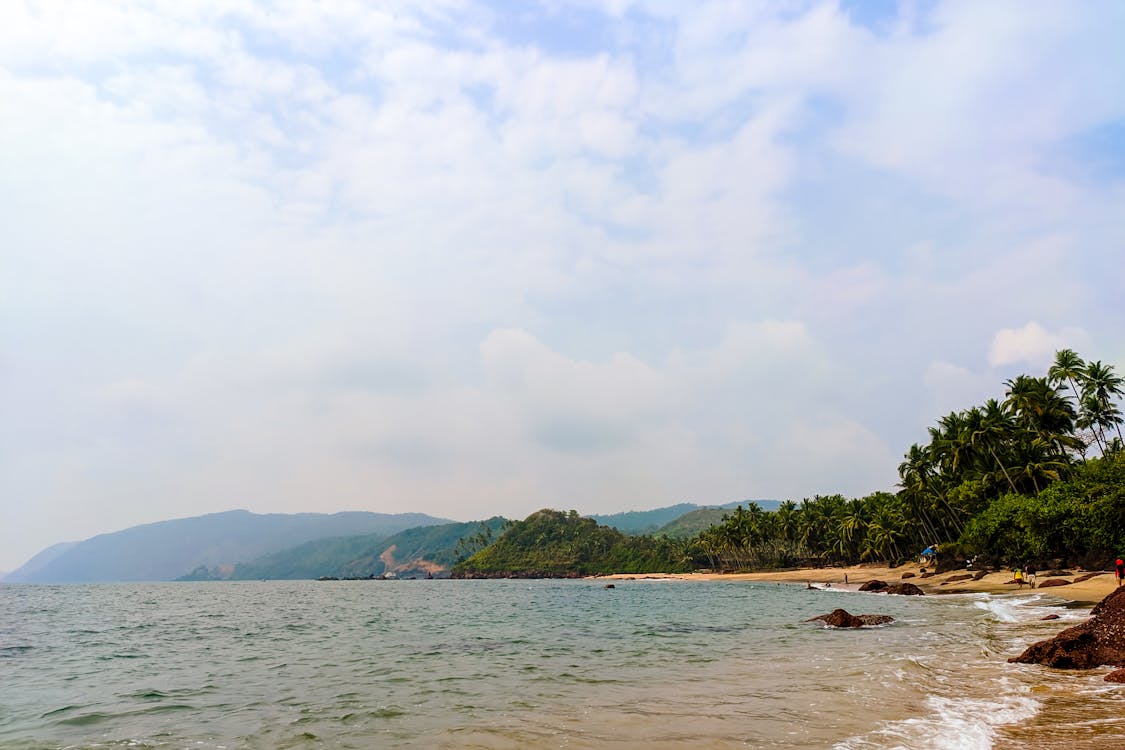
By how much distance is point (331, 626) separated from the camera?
42250 mm

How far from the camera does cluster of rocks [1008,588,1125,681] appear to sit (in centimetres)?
1669

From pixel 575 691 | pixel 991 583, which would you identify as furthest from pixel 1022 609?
pixel 575 691

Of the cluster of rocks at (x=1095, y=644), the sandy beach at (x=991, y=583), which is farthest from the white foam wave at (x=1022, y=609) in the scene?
the cluster of rocks at (x=1095, y=644)

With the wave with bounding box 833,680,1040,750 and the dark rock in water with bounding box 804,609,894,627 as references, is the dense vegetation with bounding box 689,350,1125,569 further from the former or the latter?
the wave with bounding box 833,680,1040,750

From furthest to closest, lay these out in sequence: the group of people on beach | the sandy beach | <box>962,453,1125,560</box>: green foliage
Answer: the group of people on beach, <box>962,453,1125,560</box>: green foliage, the sandy beach

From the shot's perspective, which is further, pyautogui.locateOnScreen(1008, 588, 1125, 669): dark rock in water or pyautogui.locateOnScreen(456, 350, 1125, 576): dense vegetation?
pyautogui.locateOnScreen(456, 350, 1125, 576): dense vegetation

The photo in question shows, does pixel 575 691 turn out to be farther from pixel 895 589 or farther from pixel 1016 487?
pixel 1016 487

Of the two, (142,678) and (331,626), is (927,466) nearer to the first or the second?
(331,626)

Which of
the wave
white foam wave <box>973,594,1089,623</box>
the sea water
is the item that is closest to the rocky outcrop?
white foam wave <box>973,594,1089,623</box>

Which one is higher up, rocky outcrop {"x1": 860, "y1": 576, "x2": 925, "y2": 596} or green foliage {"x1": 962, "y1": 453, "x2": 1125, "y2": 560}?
green foliage {"x1": 962, "y1": 453, "x2": 1125, "y2": 560}

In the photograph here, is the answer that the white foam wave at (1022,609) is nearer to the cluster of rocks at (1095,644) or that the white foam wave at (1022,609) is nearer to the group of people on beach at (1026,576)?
the group of people on beach at (1026,576)

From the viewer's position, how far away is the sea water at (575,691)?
41.1ft

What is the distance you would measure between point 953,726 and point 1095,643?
26.0 feet

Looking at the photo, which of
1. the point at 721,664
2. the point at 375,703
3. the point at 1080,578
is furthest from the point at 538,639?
the point at 1080,578
